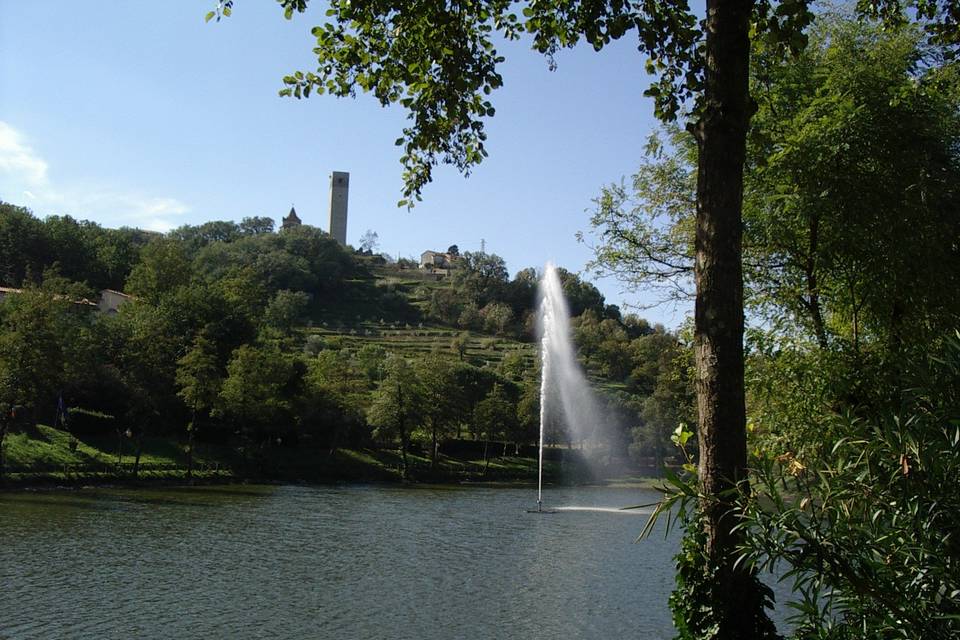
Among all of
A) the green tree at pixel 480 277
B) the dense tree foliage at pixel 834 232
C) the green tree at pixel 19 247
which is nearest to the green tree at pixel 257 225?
the green tree at pixel 480 277

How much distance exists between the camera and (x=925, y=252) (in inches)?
405

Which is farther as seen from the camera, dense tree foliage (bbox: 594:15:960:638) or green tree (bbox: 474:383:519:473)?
green tree (bbox: 474:383:519:473)

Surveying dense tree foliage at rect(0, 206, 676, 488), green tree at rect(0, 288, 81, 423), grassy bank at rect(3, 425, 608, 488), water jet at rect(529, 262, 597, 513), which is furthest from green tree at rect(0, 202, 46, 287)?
water jet at rect(529, 262, 597, 513)

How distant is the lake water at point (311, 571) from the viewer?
1788cm

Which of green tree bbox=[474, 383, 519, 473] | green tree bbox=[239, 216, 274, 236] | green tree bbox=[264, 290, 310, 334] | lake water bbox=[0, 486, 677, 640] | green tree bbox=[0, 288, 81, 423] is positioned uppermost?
green tree bbox=[239, 216, 274, 236]

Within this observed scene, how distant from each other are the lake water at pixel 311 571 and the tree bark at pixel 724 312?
12711mm

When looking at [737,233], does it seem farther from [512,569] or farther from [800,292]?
[512,569]

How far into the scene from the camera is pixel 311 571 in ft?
77.5

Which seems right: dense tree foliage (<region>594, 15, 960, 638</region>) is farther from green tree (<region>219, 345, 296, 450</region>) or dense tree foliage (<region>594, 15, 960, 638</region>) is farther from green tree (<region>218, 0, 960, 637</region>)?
green tree (<region>219, 345, 296, 450</region>)

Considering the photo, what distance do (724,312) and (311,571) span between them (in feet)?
66.7

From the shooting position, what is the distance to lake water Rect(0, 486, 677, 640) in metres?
17.9

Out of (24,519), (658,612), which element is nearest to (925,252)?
(658,612)

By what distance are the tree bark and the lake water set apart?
12711mm

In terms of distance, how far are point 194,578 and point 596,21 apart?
19.3 metres
